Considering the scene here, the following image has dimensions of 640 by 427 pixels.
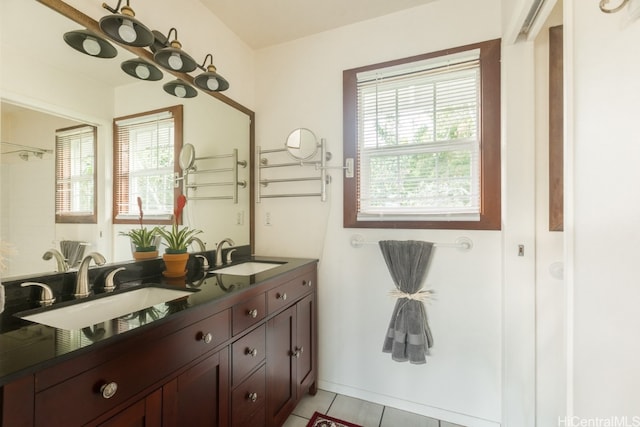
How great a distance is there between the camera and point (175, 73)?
5.29 ft

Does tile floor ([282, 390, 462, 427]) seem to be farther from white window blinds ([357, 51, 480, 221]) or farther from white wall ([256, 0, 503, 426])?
white window blinds ([357, 51, 480, 221])

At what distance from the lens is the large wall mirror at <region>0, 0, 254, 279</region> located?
974 millimetres

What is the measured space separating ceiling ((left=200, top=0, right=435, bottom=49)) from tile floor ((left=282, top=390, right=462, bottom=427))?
2597 mm

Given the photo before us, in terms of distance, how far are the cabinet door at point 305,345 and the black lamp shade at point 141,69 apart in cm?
152

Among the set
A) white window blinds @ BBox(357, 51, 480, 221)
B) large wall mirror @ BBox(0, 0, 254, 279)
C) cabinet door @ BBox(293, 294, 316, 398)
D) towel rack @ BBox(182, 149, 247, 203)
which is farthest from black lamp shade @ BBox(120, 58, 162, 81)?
cabinet door @ BBox(293, 294, 316, 398)

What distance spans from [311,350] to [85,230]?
1.45m

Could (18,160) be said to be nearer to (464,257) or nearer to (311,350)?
(311,350)

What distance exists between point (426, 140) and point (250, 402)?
5.67 ft

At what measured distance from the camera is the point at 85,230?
122 centimetres

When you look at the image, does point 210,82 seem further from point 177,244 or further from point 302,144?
point 177,244

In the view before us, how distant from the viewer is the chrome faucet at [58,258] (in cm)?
108

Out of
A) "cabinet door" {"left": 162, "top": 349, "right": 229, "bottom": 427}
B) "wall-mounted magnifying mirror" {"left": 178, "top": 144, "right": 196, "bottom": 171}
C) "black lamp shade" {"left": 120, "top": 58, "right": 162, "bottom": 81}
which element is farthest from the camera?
"wall-mounted magnifying mirror" {"left": 178, "top": 144, "right": 196, "bottom": 171}

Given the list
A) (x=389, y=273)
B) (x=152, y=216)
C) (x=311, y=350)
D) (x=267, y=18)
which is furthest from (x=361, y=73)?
(x=311, y=350)

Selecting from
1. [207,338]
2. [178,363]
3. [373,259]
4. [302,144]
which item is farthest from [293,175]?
[178,363]
